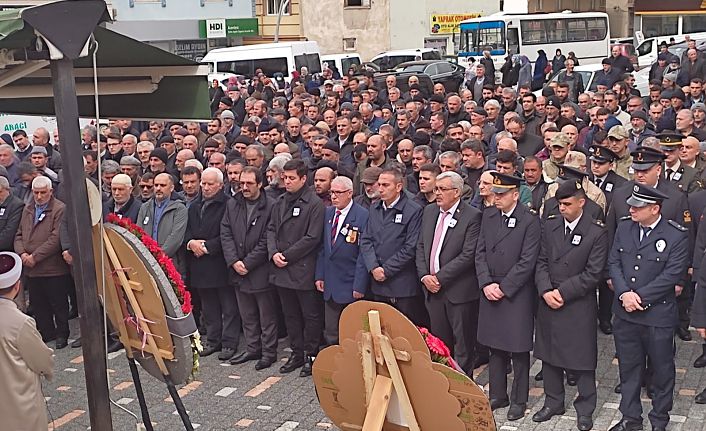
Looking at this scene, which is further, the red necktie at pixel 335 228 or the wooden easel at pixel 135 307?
the red necktie at pixel 335 228

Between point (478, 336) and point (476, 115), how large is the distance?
582 centimetres

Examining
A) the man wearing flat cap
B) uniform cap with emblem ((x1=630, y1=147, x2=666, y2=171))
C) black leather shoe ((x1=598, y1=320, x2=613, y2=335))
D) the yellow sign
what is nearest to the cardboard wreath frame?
the man wearing flat cap

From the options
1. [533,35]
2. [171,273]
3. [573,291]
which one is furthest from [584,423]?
[533,35]

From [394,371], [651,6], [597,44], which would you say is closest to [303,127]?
[394,371]

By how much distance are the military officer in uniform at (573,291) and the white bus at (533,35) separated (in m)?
24.9

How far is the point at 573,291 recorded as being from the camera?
6844 millimetres

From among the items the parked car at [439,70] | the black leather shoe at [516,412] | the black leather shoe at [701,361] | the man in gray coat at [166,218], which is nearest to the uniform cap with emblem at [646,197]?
the black leather shoe at [516,412]

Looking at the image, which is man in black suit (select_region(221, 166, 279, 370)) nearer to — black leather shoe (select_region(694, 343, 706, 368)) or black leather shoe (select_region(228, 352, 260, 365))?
black leather shoe (select_region(228, 352, 260, 365))

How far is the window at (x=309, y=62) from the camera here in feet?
89.5

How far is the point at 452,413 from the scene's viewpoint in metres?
4.52

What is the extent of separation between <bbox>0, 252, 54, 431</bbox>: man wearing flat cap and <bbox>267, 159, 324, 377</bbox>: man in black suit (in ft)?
10.2

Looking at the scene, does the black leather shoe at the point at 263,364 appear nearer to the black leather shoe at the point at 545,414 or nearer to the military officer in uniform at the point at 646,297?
the black leather shoe at the point at 545,414

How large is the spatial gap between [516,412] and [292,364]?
7.12ft

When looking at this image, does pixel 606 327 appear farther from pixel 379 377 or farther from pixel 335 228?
pixel 379 377
